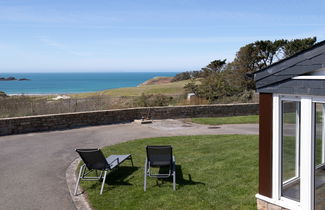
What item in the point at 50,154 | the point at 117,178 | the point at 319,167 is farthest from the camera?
the point at 50,154

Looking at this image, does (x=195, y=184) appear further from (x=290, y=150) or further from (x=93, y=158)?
(x=290, y=150)

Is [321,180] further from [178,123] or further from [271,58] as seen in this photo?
[271,58]

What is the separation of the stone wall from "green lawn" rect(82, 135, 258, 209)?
214 inches

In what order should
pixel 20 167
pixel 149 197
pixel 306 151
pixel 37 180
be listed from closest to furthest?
1. pixel 306 151
2. pixel 149 197
3. pixel 37 180
4. pixel 20 167

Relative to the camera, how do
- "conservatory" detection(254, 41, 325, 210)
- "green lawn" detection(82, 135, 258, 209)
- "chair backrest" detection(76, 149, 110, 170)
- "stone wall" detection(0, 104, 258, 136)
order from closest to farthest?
"conservatory" detection(254, 41, 325, 210) → "green lawn" detection(82, 135, 258, 209) → "chair backrest" detection(76, 149, 110, 170) → "stone wall" detection(0, 104, 258, 136)

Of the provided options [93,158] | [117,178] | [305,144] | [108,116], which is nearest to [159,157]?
[117,178]

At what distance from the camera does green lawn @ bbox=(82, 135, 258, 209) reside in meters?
5.93

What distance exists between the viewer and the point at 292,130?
16.0ft

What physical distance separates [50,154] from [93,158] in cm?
388

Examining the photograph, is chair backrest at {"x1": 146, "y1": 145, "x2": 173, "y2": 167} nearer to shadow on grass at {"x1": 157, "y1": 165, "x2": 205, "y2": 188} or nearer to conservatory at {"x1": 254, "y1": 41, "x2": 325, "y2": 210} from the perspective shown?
shadow on grass at {"x1": 157, "y1": 165, "x2": 205, "y2": 188}

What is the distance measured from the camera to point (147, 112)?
59.4 ft

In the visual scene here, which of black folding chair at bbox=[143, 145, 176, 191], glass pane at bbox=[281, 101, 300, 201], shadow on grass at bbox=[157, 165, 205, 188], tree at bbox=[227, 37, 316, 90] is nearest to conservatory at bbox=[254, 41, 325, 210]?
glass pane at bbox=[281, 101, 300, 201]

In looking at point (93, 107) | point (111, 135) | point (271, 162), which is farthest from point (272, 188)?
point (93, 107)

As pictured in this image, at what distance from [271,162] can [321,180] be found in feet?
3.55
